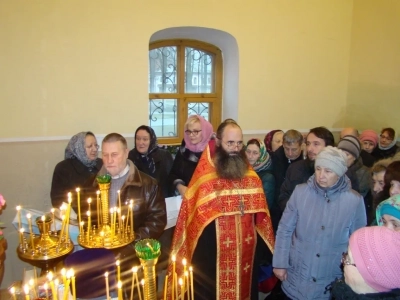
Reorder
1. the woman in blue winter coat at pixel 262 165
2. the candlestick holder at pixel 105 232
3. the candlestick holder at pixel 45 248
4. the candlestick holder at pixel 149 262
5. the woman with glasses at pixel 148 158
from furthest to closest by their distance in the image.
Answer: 1. the woman with glasses at pixel 148 158
2. the woman in blue winter coat at pixel 262 165
3. the candlestick holder at pixel 105 232
4. the candlestick holder at pixel 45 248
5. the candlestick holder at pixel 149 262

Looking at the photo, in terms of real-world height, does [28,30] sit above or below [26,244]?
above

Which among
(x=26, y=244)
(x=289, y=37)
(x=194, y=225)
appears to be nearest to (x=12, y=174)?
(x=194, y=225)

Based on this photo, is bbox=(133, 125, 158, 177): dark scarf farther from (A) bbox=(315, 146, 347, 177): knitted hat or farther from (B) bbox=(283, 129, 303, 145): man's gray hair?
(A) bbox=(315, 146, 347, 177): knitted hat

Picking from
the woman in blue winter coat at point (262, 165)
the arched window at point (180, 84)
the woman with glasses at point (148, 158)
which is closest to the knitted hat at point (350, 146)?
the woman in blue winter coat at point (262, 165)

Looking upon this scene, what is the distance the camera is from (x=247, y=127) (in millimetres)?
5484

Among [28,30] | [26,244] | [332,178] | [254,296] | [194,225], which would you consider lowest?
[254,296]

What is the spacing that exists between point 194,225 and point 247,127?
289 cm

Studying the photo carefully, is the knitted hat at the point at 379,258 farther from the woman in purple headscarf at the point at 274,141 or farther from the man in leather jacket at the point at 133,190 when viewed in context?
the woman in purple headscarf at the point at 274,141

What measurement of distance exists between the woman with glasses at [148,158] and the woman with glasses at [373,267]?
2.64 meters

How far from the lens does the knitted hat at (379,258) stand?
1.34m

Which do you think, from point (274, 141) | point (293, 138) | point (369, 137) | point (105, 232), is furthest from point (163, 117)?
point (105, 232)

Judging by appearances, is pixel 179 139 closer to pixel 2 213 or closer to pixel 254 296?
pixel 2 213

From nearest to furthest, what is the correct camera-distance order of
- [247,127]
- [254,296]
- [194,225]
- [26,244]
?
[26,244]
[194,225]
[254,296]
[247,127]

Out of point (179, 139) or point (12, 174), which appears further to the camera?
point (179, 139)
